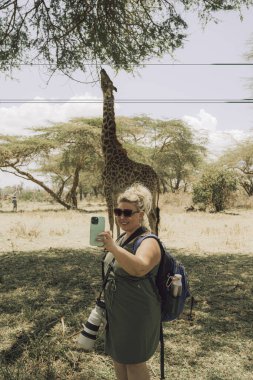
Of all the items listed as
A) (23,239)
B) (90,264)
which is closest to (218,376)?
→ (90,264)

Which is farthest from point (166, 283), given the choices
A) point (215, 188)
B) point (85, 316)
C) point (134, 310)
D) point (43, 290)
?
point (215, 188)

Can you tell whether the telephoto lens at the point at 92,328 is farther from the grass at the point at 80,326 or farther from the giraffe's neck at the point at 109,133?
the giraffe's neck at the point at 109,133

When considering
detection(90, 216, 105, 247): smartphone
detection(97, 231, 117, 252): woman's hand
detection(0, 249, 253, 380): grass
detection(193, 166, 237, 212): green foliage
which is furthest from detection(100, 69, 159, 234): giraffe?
detection(193, 166, 237, 212): green foliage

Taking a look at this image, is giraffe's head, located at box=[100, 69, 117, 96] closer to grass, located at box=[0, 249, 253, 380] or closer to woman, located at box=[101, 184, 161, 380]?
grass, located at box=[0, 249, 253, 380]

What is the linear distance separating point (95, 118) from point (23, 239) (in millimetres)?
16687

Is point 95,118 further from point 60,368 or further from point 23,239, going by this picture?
point 60,368

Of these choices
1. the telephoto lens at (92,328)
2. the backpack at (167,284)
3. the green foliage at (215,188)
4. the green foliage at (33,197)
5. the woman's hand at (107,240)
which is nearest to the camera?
the woman's hand at (107,240)

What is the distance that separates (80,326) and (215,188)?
1719 centimetres

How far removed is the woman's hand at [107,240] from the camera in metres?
2.31

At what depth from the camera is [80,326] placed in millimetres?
4578

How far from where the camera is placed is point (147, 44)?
8.81 meters

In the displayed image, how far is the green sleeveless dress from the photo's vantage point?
95.3 inches

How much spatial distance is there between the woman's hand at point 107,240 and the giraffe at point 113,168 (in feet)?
19.6

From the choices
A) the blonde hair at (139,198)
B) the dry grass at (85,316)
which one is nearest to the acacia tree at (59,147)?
the dry grass at (85,316)
